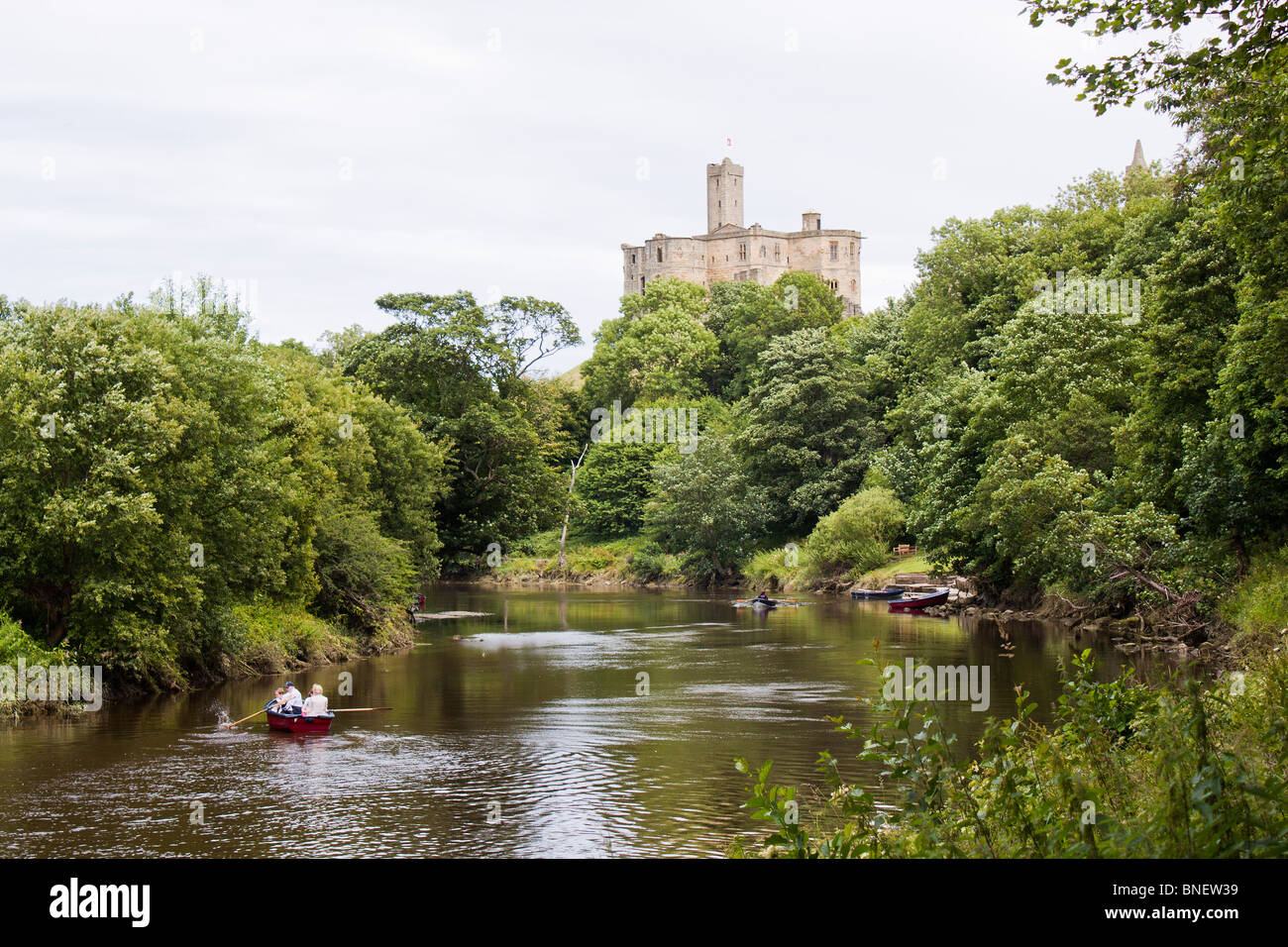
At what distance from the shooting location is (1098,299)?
44.3m

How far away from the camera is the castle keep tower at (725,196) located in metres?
163

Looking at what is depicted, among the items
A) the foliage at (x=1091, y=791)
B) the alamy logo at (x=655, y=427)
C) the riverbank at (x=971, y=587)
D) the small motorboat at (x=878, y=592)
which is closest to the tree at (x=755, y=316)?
the alamy logo at (x=655, y=427)

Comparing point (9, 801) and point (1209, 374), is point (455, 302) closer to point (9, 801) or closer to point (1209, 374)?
point (1209, 374)

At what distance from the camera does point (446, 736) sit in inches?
896

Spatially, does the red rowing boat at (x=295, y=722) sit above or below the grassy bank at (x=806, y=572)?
below

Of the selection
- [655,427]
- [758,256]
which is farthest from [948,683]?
[758,256]

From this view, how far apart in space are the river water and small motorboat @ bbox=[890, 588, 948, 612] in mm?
11820

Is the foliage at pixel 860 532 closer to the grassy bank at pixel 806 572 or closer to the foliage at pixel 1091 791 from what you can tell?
the grassy bank at pixel 806 572

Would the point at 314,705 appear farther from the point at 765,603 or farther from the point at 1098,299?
the point at 765,603

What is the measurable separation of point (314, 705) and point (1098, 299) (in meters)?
33.2

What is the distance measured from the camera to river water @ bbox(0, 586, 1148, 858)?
15172mm
